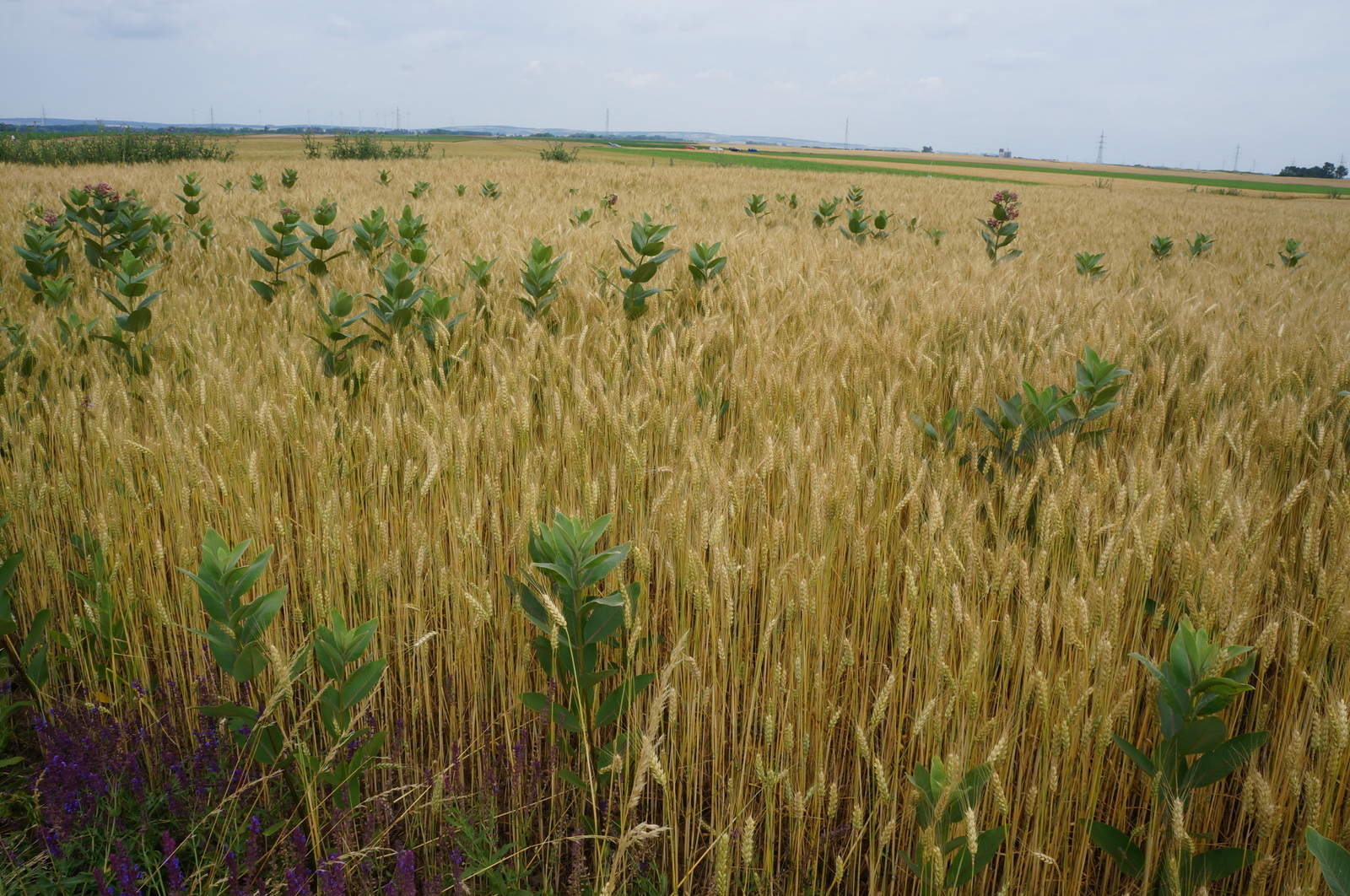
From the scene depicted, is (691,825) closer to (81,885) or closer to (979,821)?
(979,821)

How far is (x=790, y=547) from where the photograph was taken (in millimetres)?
1697

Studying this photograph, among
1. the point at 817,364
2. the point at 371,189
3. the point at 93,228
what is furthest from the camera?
the point at 371,189

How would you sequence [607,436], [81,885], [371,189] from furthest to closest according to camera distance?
1. [371,189]
2. [607,436]
3. [81,885]

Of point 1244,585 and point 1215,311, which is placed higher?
point 1215,311

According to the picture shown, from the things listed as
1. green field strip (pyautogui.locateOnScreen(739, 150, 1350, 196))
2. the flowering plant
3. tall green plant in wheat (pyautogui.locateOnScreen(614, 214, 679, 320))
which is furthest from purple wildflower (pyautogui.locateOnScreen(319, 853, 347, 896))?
green field strip (pyautogui.locateOnScreen(739, 150, 1350, 196))

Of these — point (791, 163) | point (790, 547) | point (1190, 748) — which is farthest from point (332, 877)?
point (791, 163)

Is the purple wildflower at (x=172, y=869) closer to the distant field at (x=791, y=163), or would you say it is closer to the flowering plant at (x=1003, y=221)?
the flowering plant at (x=1003, y=221)

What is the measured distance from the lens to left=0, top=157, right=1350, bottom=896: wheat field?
1.21 m

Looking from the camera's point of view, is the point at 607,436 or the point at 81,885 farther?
the point at 607,436

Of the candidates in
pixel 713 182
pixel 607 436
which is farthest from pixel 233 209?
pixel 713 182

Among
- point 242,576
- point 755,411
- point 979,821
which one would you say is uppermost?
point 755,411

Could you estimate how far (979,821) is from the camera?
125cm

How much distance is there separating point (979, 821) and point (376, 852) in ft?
3.39

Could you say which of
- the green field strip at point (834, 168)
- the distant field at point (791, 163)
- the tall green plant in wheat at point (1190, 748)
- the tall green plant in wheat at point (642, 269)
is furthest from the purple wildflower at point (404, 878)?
the green field strip at point (834, 168)
